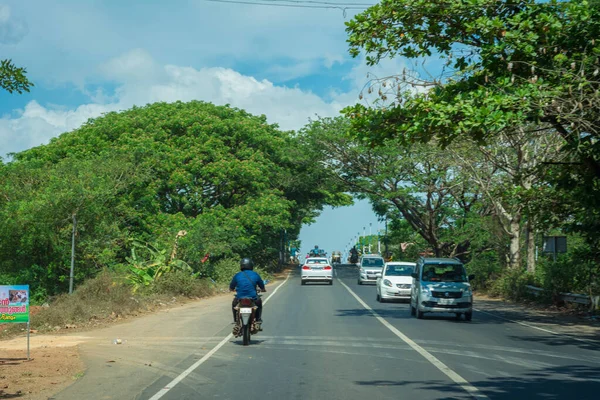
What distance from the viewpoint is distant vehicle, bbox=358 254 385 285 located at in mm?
46375

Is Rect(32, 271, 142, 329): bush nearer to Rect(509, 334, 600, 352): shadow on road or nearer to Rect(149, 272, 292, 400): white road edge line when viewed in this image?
Rect(149, 272, 292, 400): white road edge line

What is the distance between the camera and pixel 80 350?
1510 centimetres

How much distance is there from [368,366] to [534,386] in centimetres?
289

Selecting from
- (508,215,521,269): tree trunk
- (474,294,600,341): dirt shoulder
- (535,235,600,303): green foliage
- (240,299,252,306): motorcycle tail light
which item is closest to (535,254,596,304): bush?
(535,235,600,303): green foliage

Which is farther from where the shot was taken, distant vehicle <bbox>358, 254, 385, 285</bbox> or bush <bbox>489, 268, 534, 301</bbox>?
distant vehicle <bbox>358, 254, 385, 285</bbox>

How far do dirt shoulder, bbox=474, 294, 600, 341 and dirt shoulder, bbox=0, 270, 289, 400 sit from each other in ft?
29.9

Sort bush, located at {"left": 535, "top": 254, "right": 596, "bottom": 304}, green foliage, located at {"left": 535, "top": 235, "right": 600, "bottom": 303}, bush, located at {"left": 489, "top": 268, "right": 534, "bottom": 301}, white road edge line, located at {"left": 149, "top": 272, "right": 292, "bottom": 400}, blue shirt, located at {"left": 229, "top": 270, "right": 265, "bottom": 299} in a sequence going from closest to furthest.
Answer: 1. white road edge line, located at {"left": 149, "top": 272, "right": 292, "bottom": 400}
2. blue shirt, located at {"left": 229, "top": 270, "right": 265, "bottom": 299}
3. green foliage, located at {"left": 535, "top": 235, "right": 600, "bottom": 303}
4. bush, located at {"left": 535, "top": 254, "right": 596, "bottom": 304}
5. bush, located at {"left": 489, "top": 268, "right": 534, "bottom": 301}

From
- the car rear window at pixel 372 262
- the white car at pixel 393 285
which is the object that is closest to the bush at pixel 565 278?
the white car at pixel 393 285

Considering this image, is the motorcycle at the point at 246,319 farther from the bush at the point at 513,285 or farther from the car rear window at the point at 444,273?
the bush at the point at 513,285

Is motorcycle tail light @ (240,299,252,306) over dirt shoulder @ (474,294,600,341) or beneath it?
over

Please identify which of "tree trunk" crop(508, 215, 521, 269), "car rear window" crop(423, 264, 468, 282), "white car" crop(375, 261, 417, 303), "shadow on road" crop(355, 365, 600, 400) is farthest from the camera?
"tree trunk" crop(508, 215, 521, 269)

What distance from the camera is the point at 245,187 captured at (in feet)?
161

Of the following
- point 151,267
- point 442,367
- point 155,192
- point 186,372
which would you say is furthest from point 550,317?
point 155,192

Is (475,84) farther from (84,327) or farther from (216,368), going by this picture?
(84,327)
